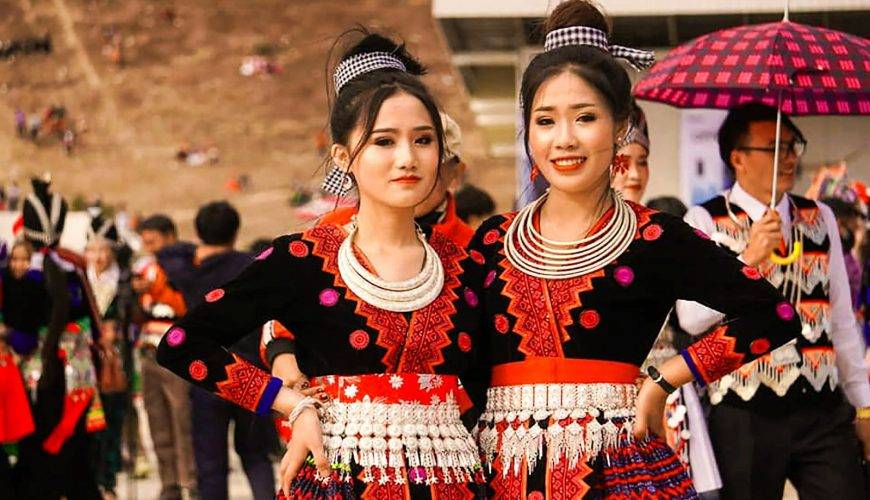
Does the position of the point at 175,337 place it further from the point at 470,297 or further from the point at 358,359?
the point at 470,297

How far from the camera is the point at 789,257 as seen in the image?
191 inches

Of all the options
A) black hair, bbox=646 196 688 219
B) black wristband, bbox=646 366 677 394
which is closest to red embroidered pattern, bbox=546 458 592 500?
black wristband, bbox=646 366 677 394

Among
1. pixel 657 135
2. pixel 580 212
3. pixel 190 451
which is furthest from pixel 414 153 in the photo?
pixel 657 135

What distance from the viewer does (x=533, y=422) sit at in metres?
3.54

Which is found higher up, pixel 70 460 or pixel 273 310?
pixel 70 460

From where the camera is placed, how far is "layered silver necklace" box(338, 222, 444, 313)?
138 inches

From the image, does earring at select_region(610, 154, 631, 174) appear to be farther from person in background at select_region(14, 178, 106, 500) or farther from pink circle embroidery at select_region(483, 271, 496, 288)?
person in background at select_region(14, 178, 106, 500)

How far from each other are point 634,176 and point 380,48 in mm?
1660

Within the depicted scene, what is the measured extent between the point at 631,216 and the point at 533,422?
0.54 metres

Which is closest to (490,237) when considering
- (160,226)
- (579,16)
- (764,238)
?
(579,16)

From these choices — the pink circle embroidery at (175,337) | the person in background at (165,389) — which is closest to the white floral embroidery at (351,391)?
the pink circle embroidery at (175,337)

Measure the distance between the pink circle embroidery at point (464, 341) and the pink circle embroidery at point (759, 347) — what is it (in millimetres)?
641

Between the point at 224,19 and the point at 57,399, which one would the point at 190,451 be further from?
the point at 224,19

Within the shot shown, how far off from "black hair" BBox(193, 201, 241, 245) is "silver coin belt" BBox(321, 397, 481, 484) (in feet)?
17.6
